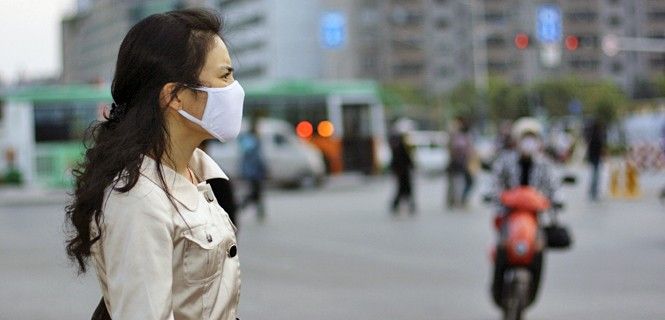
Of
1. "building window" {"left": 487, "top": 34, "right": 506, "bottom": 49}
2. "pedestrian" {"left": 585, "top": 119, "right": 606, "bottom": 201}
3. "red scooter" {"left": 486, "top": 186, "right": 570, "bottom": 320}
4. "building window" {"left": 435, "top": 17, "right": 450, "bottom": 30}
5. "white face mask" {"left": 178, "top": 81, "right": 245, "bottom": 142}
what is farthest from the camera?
"building window" {"left": 487, "top": 34, "right": 506, "bottom": 49}

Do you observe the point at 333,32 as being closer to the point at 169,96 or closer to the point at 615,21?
the point at 169,96

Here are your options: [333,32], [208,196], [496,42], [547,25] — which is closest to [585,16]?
[496,42]

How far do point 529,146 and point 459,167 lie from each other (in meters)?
18.1

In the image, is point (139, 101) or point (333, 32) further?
Answer: point (333, 32)

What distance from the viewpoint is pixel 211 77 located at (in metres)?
3.06

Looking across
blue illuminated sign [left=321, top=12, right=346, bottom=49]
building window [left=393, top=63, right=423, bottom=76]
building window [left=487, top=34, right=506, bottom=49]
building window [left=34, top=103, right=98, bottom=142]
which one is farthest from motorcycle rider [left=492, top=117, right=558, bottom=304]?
building window [left=487, top=34, right=506, bottom=49]

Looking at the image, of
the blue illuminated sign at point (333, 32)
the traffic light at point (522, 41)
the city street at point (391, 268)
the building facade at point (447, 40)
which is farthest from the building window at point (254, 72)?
the city street at point (391, 268)

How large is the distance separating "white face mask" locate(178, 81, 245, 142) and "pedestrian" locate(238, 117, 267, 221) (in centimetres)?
2041

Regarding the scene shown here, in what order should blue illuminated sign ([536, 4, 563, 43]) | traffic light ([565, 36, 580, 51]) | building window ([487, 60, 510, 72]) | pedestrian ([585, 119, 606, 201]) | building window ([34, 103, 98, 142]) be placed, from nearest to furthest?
pedestrian ([585, 119, 606, 201])
building window ([34, 103, 98, 142])
traffic light ([565, 36, 580, 51])
blue illuminated sign ([536, 4, 563, 43])
building window ([487, 60, 510, 72])

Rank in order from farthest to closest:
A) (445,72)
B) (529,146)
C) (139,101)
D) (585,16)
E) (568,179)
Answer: (445,72) → (585,16) → (568,179) → (529,146) → (139,101)

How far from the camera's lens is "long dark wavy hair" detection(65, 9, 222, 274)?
2945mm

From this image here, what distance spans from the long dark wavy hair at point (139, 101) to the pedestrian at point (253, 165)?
2044cm

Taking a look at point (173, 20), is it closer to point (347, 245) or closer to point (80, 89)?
point (347, 245)

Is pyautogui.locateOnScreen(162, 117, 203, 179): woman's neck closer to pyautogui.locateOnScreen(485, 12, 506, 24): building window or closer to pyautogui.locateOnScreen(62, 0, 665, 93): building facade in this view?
pyautogui.locateOnScreen(62, 0, 665, 93): building facade
